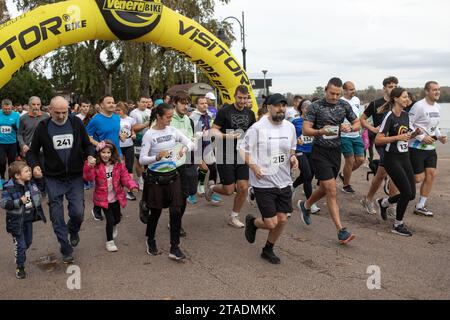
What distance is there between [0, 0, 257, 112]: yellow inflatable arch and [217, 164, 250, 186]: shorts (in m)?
3.37

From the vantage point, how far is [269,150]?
16.0ft

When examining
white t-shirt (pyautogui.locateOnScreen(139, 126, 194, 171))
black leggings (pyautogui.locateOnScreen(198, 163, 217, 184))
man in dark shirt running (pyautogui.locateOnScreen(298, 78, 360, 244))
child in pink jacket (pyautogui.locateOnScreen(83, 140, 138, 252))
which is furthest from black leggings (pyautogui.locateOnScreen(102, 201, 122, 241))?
black leggings (pyautogui.locateOnScreen(198, 163, 217, 184))

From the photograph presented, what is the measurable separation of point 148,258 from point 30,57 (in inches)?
166

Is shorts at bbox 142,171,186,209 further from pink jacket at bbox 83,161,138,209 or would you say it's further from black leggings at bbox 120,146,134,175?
black leggings at bbox 120,146,134,175

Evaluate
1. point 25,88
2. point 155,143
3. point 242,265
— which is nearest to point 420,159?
point 242,265

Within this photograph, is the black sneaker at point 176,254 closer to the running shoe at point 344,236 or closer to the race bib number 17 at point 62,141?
the race bib number 17 at point 62,141

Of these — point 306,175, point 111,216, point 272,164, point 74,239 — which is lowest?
point 74,239

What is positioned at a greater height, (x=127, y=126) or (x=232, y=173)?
A: (x=127, y=126)

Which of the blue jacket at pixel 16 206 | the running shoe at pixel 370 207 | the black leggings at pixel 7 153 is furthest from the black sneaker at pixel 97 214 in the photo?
the running shoe at pixel 370 207

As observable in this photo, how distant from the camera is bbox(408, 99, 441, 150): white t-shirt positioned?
665 cm

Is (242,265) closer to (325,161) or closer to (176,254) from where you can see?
(176,254)

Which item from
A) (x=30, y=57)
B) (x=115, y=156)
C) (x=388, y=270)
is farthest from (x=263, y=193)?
(x=30, y=57)

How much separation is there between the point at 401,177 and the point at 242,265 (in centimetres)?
248

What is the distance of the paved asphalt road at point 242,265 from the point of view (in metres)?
4.11
